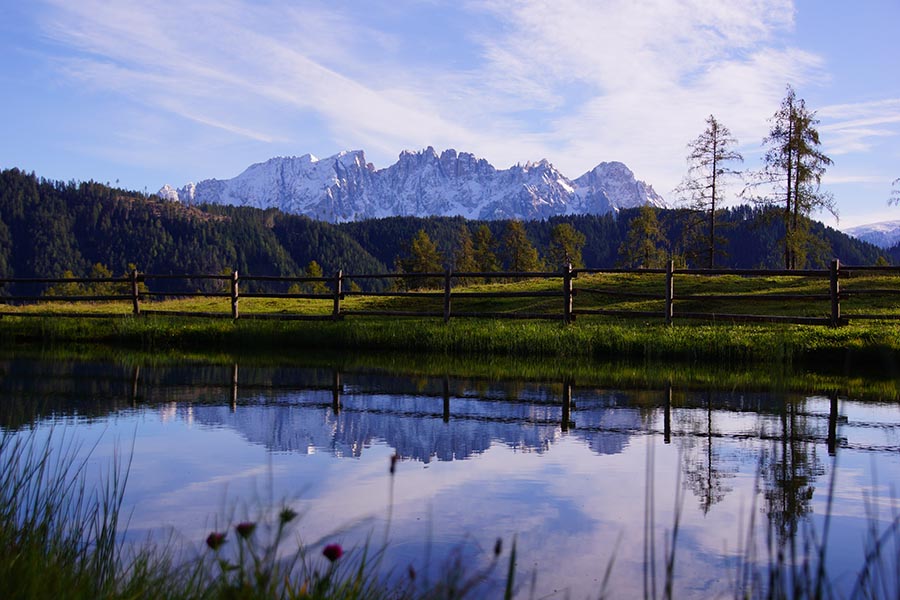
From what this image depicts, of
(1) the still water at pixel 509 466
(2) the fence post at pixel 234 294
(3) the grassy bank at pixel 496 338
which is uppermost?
(2) the fence post at pixel 234 294

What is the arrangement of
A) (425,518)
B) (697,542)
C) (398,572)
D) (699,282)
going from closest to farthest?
(398,572) → (697,542) → (425,518) → (699,282)

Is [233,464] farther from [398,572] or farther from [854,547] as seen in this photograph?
[854,547]

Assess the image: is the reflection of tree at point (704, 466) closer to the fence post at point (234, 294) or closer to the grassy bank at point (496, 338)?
the grassy bank at point (496, 338)

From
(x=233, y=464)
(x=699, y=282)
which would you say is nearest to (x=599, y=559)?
(x=233, y=464)

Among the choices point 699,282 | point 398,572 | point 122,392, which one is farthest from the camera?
point 699,282

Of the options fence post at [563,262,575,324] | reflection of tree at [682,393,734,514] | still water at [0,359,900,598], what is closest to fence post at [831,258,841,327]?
Answer: fence post at [563,262,575,324]

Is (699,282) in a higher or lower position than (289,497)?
higher

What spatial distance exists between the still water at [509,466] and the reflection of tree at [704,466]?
3cm

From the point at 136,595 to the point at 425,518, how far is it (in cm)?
316

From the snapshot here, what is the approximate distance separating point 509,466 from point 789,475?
7.91 feet

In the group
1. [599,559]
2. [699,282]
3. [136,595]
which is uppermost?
[699,282]

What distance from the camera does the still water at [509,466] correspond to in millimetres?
5141

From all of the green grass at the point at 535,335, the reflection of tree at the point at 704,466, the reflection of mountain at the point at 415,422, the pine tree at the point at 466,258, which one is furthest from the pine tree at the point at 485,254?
the reflection of tree at the point at 704,466

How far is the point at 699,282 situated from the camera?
32.2 metres
